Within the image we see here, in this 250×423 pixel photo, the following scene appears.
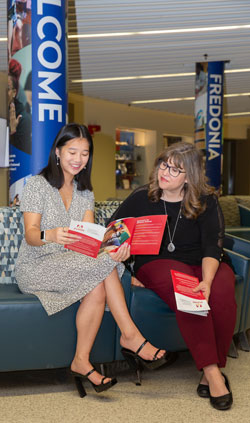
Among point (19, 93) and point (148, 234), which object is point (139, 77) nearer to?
point (19, 93)

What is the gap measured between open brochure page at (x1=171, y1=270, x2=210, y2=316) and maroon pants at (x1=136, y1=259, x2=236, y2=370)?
79 mm

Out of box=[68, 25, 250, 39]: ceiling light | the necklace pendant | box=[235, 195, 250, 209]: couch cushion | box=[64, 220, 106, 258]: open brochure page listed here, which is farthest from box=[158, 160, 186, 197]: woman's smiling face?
box=[68, 25, 250, 39]: ceiling light

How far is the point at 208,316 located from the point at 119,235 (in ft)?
1.95

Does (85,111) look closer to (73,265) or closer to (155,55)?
(155,55)

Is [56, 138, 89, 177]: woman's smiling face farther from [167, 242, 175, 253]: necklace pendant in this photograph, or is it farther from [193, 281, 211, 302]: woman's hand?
[193, 281, 211, 302]: woman's hand

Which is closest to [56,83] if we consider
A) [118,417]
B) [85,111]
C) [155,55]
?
[118,417]

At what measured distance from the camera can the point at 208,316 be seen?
2609 millimetres

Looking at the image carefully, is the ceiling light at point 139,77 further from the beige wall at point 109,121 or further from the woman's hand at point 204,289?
the woman's hand at point 204,289

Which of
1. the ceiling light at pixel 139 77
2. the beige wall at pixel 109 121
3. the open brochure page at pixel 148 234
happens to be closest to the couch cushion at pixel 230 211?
the open brochure page at pixel 148 234

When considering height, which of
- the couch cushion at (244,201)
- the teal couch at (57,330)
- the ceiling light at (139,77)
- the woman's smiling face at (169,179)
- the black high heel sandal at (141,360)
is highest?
the ceiling light at (139,77)

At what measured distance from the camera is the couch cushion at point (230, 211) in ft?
20.5

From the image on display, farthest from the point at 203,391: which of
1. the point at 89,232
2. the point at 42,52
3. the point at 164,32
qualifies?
the point at 164,32

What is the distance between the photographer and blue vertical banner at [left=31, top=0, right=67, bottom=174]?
387 cm

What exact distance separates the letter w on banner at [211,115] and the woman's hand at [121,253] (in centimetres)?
688
